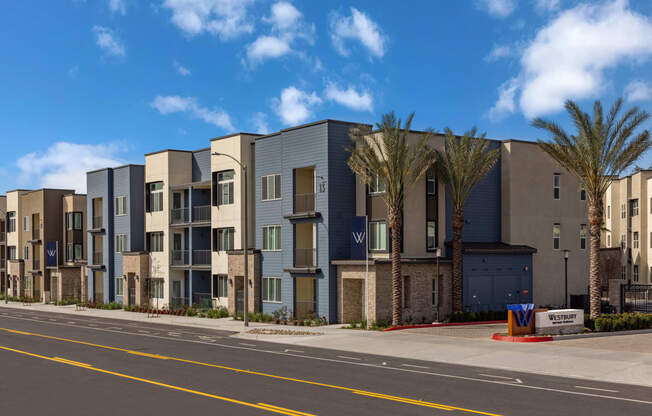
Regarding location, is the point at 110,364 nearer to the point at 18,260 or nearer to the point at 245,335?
the point at 245,335

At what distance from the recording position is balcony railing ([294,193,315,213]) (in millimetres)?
41084

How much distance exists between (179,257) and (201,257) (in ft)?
9.20

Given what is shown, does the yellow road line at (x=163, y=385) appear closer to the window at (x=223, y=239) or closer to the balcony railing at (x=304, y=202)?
the balcony railing at (x=304, y=202)

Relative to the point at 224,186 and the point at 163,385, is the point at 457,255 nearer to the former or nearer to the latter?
the point at 224,186

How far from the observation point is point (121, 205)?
59.9 metres

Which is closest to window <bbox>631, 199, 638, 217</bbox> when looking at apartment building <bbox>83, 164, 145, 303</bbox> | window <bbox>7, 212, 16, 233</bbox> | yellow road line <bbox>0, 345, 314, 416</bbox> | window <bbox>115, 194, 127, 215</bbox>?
apartment building <bbox>83, 164, 145, 303</bbox>

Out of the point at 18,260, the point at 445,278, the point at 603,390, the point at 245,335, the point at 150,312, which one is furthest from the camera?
the point at 18,260

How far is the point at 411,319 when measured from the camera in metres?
38.1

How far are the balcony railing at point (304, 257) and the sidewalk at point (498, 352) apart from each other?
170 inches

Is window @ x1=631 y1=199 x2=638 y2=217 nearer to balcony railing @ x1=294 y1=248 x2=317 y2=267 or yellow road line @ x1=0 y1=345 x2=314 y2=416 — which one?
balcony railing @ x1=294 y1=248 x2=317 y2=267

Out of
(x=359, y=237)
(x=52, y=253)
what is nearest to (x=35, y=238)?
(x=52, y=253)

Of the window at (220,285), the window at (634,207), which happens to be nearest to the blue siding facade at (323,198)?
the window at (220,285)

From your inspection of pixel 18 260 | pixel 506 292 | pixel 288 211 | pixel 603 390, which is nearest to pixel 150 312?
pixel 288 211

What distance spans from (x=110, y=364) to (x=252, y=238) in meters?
22.8
